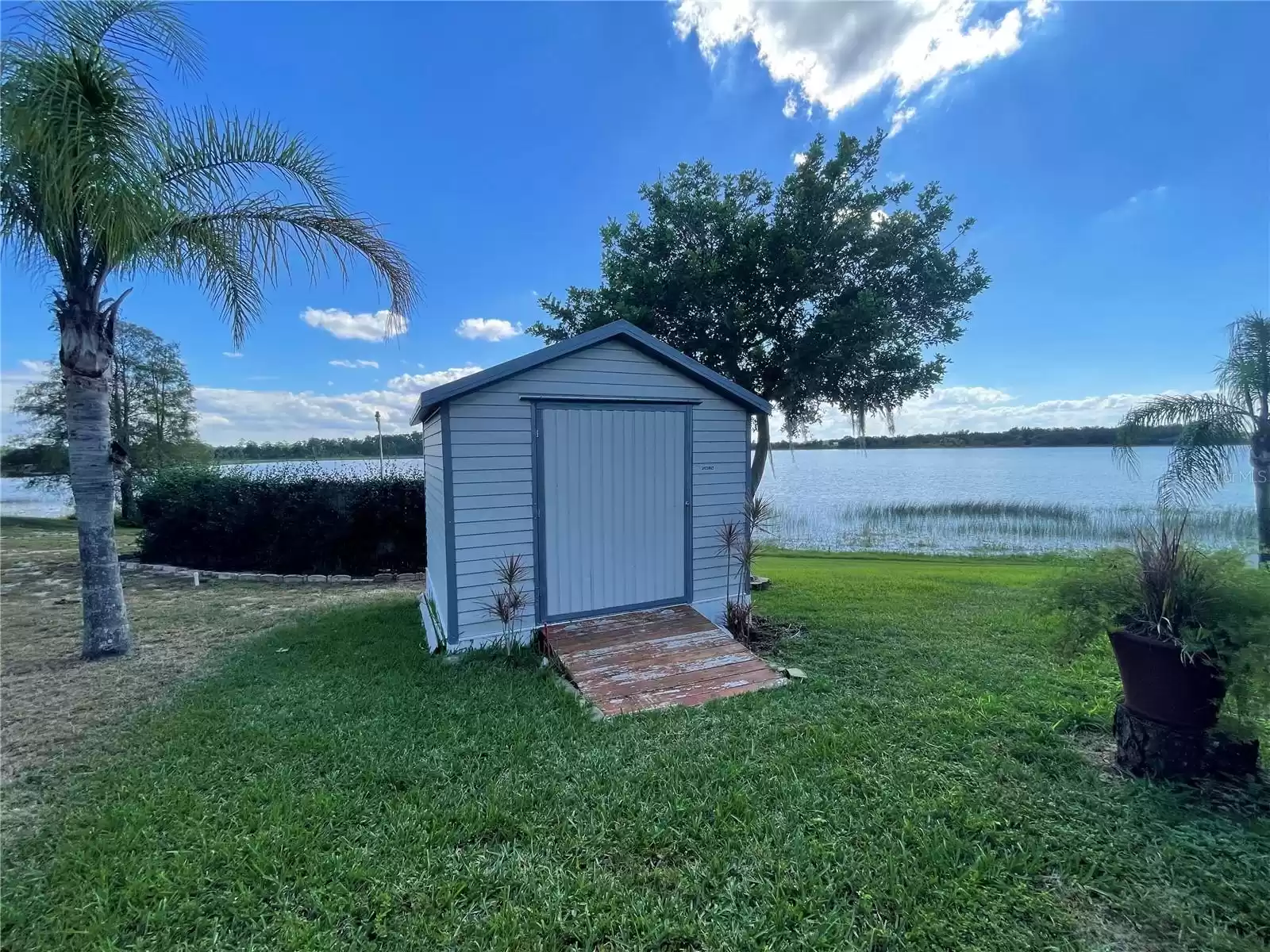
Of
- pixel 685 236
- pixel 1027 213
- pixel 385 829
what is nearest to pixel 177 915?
pixel 385 829

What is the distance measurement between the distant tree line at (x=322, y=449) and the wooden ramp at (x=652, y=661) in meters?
5.71

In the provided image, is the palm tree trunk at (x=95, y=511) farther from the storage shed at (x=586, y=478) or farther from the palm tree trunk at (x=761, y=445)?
the palm tree trunk at (x=761, y=445)

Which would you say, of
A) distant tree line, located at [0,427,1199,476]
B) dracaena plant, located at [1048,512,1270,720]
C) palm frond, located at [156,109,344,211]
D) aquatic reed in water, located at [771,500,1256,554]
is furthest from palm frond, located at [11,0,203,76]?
aquatic reed in water, located at [771,500,1256,554]

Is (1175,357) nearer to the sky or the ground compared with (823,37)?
nearer to the ground

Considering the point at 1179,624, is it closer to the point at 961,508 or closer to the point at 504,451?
the point at 504,451

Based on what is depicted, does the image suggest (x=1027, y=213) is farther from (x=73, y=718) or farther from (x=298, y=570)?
(x=298, y=570)

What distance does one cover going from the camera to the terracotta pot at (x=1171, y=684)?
263 centimetres

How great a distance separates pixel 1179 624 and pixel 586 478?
13.6 ft

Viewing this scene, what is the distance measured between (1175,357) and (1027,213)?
4642mm

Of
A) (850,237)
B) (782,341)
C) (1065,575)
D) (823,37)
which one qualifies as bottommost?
(1065,575)

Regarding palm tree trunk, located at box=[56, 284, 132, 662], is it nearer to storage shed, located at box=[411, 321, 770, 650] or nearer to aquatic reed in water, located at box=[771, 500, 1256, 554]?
storage shed, located at box=[411, 321, 770, 650]

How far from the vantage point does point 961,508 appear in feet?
58.1

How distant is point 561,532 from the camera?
5102 mm

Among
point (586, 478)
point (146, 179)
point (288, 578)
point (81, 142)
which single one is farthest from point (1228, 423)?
point (288, 578)
